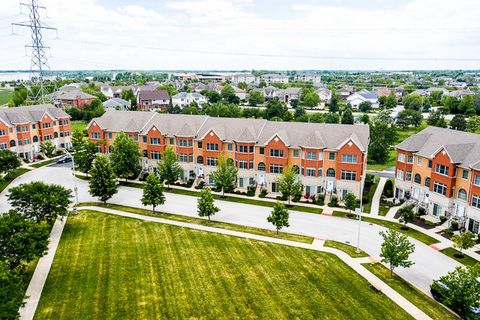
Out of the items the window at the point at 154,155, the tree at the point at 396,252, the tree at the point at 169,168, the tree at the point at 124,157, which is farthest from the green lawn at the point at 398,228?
the tree at the point at 124,157

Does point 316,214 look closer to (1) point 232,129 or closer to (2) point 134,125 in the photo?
(1) point 232,129

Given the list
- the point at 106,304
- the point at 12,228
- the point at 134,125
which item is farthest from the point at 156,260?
the point at 134,125

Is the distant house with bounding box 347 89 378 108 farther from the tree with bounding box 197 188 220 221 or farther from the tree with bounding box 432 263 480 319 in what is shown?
the tree with bounding box 432 263 480 319

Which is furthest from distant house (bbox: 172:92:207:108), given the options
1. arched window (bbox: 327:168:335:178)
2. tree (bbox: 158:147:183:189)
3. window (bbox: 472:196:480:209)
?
window (bbox: 472:196:480:209)

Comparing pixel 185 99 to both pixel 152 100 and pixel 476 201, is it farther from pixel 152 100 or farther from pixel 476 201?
pixel 476 201

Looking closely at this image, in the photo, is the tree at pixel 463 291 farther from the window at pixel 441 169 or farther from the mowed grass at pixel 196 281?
the window at pixel 441 169
